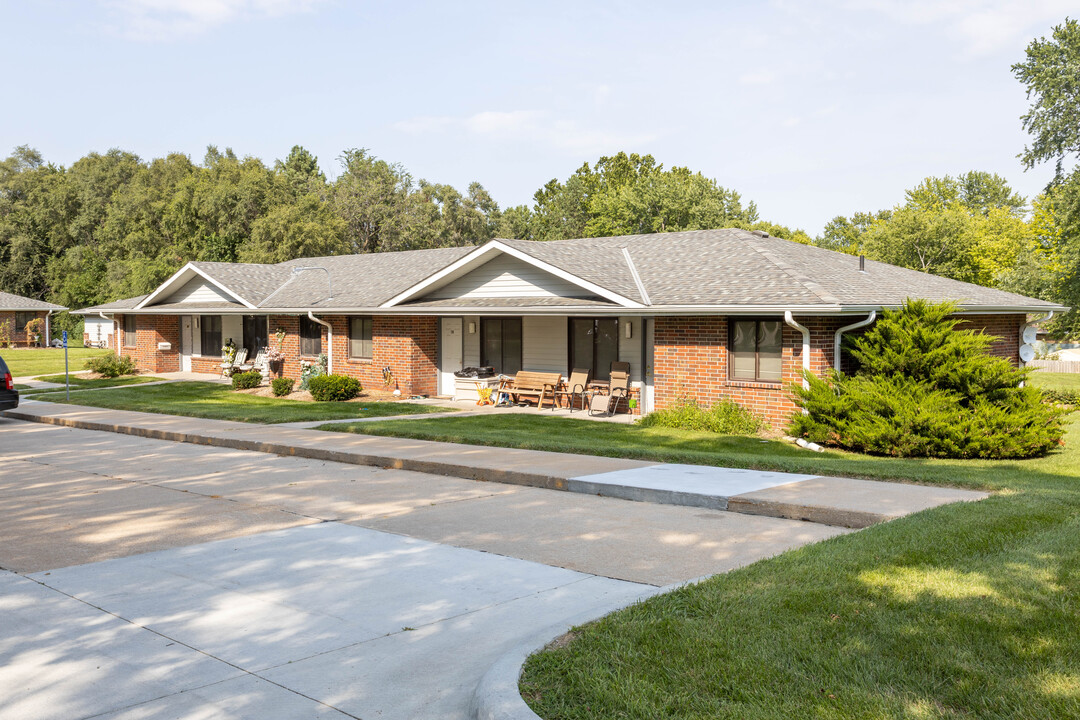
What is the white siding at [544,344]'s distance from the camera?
2180 centimetres

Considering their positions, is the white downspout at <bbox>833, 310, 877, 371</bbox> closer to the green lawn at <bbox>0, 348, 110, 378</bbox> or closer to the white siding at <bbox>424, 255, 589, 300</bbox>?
the white siding at <bbox>424, 255, 589, 300</bbox>

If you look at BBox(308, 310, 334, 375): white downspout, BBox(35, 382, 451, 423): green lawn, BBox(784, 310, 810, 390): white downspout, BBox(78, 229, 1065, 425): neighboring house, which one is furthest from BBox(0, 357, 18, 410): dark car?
BBox(784, 310, 810, 390): white downspout

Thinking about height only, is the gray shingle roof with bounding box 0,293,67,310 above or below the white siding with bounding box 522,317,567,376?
above

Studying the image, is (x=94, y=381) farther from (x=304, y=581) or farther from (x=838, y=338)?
(x=304, y=581)

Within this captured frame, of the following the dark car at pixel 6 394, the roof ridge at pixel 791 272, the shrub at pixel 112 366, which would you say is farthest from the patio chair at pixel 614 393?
the shrub at pixel 112 366

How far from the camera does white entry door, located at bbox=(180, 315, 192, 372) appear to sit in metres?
34.8

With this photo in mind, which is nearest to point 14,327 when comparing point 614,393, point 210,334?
point 210,334

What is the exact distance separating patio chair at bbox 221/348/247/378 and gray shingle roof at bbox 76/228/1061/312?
8.98 ft

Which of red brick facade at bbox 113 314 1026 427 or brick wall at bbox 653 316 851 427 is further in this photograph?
red brick facade at bbox 113 314 1026 427

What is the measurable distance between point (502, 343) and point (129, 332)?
68.9ft

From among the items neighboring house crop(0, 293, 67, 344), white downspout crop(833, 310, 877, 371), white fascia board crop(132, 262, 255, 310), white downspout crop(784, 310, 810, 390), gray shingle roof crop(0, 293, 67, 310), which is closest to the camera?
white downspout crop(784, 310, 810, 390)

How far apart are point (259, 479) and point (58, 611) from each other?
19.4ft

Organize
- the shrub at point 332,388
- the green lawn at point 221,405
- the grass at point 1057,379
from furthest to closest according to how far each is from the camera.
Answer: the grass at point 1057,379 → the shrub at point 332,388 → the green lawn at point 221,405

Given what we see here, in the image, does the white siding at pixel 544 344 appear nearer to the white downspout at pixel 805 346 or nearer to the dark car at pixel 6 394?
the white downspout at pixel 805 346
